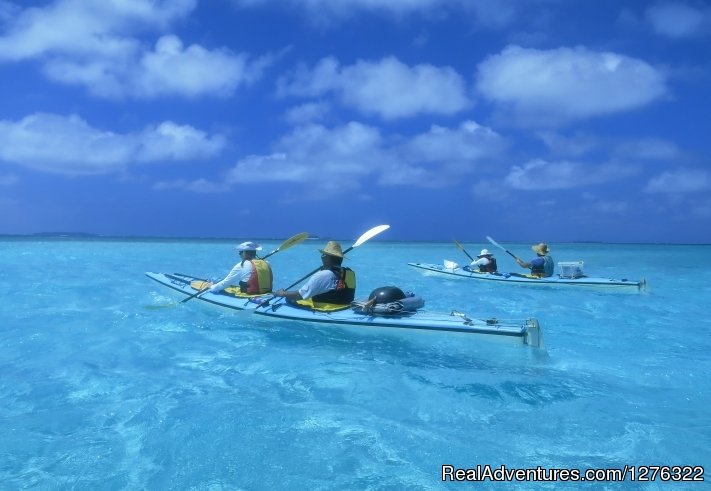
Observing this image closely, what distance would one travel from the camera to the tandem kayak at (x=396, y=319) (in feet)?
26.1

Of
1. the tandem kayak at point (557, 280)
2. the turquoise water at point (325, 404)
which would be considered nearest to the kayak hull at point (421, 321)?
the turquoise water at point (325, 404)

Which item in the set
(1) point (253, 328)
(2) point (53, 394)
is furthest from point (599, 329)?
(2) point (53, 394)

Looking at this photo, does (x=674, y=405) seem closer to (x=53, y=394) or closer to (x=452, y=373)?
(x=452, y=373)

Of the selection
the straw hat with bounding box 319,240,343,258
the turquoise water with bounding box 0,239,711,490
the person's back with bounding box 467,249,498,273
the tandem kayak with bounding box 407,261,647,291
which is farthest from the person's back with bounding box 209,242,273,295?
the person's back with bounding box 467,249,498,273

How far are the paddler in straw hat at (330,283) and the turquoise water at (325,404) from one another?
666mm

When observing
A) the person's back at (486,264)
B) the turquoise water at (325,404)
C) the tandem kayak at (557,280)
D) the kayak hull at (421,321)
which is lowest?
the turquoise water at (325,404)

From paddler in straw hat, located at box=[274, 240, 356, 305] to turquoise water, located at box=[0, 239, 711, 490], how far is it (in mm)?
666

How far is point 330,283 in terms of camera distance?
980cm

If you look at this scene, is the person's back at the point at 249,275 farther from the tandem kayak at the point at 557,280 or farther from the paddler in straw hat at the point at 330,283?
the tandem kayak at the point at 557,280

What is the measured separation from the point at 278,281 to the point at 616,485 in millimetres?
18583

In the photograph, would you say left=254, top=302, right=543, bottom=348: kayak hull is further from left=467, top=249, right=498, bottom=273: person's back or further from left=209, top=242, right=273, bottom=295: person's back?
left=467, top=249, right=498, bottom=273: person's back

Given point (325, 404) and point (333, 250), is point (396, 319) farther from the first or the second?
point (325, 404)

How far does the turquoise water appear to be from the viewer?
5.00 m

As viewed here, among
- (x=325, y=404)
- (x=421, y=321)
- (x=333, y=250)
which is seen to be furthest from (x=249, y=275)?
(x=325, y=404)
